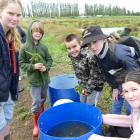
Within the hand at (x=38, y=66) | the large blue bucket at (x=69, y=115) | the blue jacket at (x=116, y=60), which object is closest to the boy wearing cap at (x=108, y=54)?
the blue jacket at (x=116, y=60)

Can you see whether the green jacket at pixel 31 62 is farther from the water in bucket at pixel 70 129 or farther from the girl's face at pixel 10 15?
the girl's face at pixel 10 15

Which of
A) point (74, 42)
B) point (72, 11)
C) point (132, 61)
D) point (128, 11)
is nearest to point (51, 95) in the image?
point (74, 42)

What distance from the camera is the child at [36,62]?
11.1 feet

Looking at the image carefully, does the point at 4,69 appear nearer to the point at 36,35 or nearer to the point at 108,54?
the point at 108,54

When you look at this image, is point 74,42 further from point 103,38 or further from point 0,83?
point 0,83

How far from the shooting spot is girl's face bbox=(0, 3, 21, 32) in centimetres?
235

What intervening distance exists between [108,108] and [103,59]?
1454mm

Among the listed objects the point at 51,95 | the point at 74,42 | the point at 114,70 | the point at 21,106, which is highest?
the point at 74,42

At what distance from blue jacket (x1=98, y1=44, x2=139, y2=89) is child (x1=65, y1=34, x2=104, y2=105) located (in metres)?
0.23

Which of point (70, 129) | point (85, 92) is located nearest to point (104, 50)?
point (85, 92)

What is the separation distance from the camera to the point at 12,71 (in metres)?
2.51

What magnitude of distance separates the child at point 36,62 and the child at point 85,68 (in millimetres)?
439

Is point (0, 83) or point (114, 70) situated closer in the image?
point (0, 83)

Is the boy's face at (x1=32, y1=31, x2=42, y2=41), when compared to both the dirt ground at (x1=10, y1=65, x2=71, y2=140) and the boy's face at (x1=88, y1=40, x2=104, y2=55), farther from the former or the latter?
the dirt ground at (x1=10, y1=65, x2=71, y2=140)
